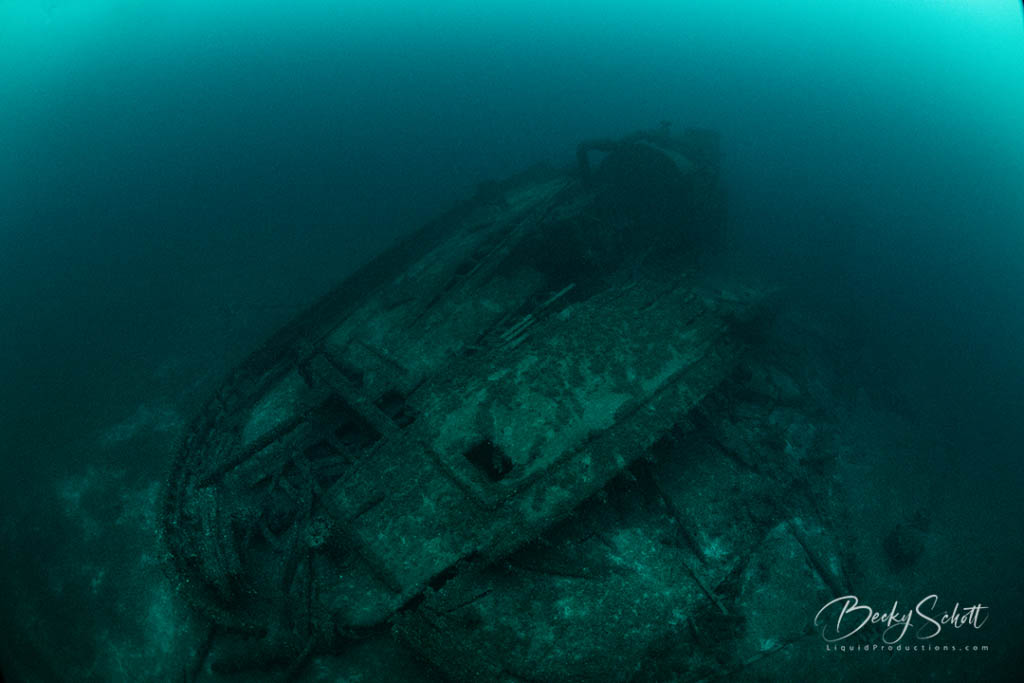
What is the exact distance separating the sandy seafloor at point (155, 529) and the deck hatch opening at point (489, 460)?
99.3 inches

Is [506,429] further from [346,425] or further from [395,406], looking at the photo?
[346,425]

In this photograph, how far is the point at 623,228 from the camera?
1098 cm

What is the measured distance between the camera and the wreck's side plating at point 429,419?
19.6 ft

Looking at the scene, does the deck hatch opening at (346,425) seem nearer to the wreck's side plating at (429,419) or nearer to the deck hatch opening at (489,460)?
the wreck's side plating at (429,419)

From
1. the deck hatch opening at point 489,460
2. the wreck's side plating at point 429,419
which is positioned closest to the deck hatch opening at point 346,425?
the wreck's side plating at point 429,419

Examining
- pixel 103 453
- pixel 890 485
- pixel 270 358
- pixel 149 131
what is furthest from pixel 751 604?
pixel 149 131

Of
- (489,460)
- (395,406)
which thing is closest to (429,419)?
(489,460)

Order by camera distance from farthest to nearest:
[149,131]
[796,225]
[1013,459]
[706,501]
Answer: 1. [149,131]
2. [796,225]
3. [1013,459]
4. [706,501]

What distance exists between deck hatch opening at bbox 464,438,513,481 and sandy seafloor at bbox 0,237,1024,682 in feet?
8.27

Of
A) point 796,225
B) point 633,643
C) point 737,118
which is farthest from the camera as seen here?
point 737,118

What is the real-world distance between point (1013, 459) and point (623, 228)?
1024 cm

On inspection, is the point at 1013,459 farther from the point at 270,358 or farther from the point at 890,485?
the point at 270,358

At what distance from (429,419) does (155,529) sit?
17.9 ft

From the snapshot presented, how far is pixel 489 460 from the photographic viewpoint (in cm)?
667
